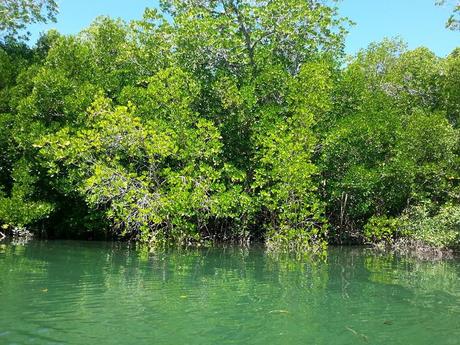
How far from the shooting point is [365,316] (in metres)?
7.34

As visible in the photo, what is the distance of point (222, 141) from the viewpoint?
18.3m

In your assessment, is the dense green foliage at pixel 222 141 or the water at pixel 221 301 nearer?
the water at pixel 221 301

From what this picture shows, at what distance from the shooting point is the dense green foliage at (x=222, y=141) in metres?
16.0

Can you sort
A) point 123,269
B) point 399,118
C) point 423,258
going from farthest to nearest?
point 399,118, point 423,258, point 123,269

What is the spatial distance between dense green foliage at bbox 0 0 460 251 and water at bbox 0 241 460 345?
10.2 feet

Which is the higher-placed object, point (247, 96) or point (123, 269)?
point (247, 96)

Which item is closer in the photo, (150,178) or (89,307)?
(89,307)

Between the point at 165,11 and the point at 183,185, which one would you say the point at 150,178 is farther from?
the point at 165,11

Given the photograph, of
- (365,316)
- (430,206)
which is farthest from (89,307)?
(430,206)

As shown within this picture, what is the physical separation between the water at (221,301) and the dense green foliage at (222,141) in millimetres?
3119

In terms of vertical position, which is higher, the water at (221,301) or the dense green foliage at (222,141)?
the dense green foliage at (222,141)

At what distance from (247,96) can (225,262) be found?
20.8ft

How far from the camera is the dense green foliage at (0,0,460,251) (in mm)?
15961

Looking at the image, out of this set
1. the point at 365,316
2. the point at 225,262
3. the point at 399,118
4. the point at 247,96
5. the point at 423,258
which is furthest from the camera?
the point at 399,118
